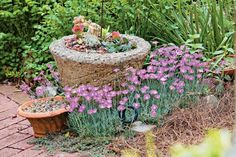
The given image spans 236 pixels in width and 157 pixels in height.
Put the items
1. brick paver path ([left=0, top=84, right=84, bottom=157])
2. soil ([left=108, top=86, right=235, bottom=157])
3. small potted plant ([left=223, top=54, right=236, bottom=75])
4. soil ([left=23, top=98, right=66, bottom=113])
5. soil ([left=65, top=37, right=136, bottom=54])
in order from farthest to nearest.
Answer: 1. small potted plant ([left=223, top=54, right=236, bottom=75])
2. soil ([left=65, top=37, right=136, bottom=54])
3. soil ([left=23, top=98, right=66, bottom=113])
4. brick paver path ([left=0, top=84, right=84, bottom=157])
5. soil ([left=108, top=86, right=235, bottom=157])

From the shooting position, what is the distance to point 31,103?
13.1ft

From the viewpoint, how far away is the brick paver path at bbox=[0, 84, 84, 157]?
3607mm

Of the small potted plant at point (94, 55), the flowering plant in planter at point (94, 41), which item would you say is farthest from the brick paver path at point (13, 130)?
the flowering plant in planter at point (94, 41)

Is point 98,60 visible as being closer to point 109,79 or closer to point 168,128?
point 109,79

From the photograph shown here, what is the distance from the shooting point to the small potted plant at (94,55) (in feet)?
12.2

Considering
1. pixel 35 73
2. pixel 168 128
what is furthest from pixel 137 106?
pixel 35 73

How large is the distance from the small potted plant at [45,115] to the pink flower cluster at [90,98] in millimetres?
123

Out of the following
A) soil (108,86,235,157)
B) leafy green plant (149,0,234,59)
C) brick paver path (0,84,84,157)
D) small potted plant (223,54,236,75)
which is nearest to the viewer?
soil (108,86,235,157)

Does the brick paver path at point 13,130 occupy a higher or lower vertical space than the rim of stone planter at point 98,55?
lower

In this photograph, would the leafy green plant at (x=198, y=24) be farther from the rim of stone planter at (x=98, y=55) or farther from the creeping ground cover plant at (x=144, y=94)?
the rim of stone planter at (x=98, y=55)

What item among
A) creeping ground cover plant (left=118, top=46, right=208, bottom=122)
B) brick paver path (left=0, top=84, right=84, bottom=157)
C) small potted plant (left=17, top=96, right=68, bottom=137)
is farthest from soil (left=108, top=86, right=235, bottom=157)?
small potted plant (left=17, top=96, right=68, bottom=137)

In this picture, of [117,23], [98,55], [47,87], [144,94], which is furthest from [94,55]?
[117,23]

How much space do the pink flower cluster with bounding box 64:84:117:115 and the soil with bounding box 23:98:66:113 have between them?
0.52 feet

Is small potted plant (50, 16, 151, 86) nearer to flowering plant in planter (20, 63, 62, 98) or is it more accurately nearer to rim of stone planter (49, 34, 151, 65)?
rim of stone planter (49, 34, 151, 65)
